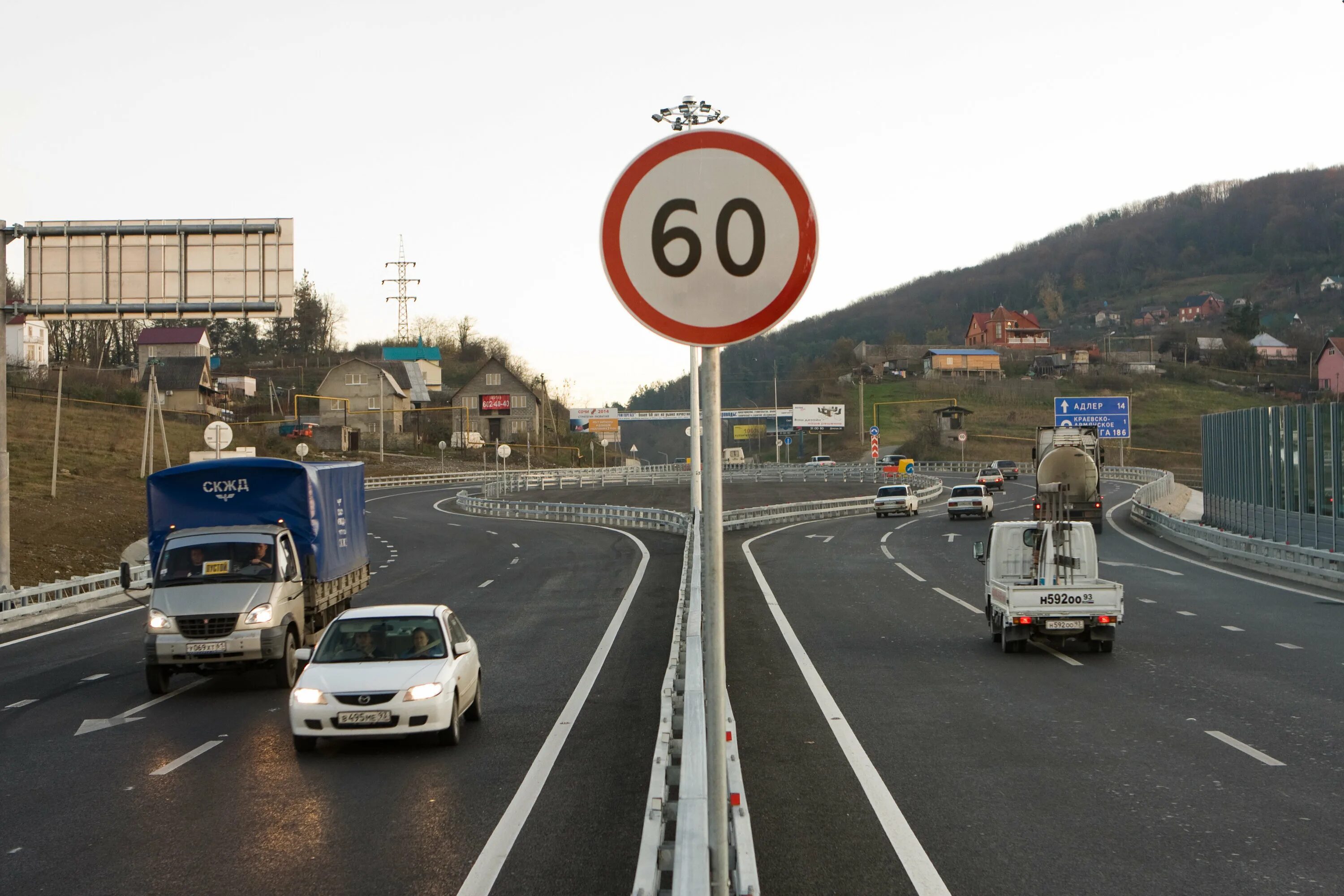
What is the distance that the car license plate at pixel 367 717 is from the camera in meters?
12.1

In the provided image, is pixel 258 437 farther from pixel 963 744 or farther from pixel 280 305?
pixel 963 744

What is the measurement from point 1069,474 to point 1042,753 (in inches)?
798

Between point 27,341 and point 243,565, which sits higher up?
point 27,341

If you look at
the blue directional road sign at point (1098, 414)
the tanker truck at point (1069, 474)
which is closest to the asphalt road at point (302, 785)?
the tanker truck at point (1069, 474)

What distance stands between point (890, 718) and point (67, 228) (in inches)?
795

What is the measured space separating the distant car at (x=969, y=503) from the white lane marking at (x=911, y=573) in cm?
2177

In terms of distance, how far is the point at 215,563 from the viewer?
17516 mm

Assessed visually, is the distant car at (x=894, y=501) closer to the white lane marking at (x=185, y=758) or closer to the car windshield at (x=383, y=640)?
the car windshield at (x=383, y=640)

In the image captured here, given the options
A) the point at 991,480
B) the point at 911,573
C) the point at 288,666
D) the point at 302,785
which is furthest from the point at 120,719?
the point at 991,480

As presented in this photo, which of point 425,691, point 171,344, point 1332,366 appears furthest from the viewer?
point 171,344

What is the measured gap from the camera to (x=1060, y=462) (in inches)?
1181

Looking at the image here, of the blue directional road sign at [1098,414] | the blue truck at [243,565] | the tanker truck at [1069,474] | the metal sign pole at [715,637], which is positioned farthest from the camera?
the blue directional road sign at [1098,414]

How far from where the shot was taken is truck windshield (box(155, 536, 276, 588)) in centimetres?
1736

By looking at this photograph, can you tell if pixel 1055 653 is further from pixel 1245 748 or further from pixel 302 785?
pixel 302 785
